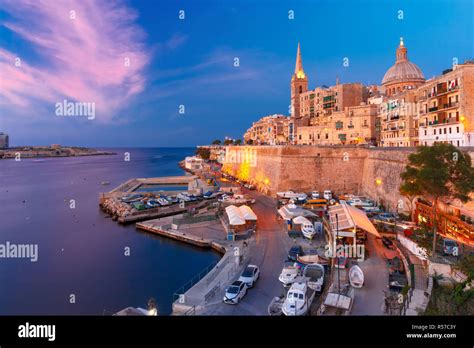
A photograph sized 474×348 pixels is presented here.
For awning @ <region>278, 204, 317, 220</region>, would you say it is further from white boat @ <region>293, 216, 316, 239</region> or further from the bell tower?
the bell tower

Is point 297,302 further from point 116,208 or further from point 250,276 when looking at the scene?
point 116,208

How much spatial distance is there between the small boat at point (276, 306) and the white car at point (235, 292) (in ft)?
3.82

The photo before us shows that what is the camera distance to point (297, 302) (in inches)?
361

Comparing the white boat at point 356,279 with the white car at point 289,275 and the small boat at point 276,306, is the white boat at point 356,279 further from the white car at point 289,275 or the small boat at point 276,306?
the small boat at point 276,306

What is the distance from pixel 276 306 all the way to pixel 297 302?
0.70 metres

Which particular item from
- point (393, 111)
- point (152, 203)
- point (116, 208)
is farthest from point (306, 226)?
point (393, 111)

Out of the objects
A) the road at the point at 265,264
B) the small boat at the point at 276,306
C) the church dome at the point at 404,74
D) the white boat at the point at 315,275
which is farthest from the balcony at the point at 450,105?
the small boat at the point at 276,306

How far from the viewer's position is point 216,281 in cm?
1202

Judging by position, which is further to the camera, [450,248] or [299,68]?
[299,68]

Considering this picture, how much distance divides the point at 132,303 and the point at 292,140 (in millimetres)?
43164

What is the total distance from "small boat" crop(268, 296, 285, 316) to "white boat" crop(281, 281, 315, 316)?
218 millimetres
